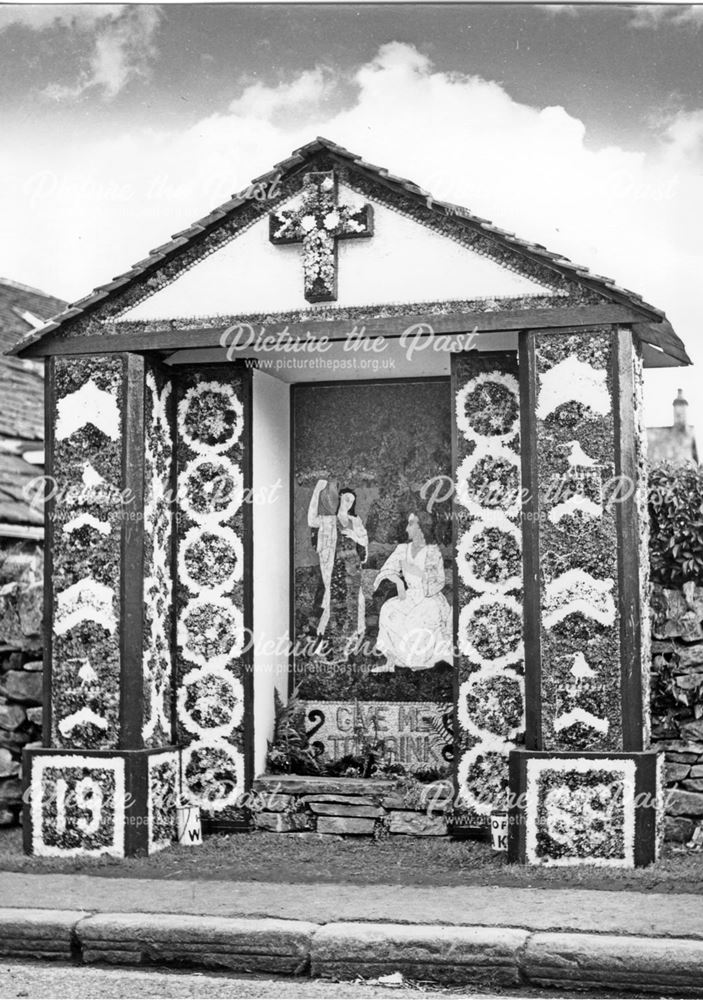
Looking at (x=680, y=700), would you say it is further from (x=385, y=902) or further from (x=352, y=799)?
(x=385, y=902)

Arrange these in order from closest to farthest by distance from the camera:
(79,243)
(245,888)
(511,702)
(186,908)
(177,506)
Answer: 1. (186,908)
2. (245,888)
3. (511,702)
4. (177,506)
5. (79,243)

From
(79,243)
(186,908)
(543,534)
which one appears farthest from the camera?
(79,243)

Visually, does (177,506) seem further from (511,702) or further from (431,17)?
(431,17)

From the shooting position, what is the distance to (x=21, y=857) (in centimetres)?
984

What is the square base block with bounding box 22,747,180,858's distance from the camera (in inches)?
384

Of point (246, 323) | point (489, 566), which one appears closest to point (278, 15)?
point (246, 323)

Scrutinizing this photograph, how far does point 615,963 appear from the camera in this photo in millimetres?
6613

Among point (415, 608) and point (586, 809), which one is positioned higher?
point (415, 608)

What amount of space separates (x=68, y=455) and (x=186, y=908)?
393cm

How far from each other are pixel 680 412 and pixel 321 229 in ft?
71.2

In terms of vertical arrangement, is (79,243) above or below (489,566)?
above

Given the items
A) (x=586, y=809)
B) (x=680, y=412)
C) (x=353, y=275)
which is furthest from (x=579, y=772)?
(x=680, y=412)

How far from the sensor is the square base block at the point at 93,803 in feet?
32.0

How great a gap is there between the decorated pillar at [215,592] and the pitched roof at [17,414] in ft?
17.8
